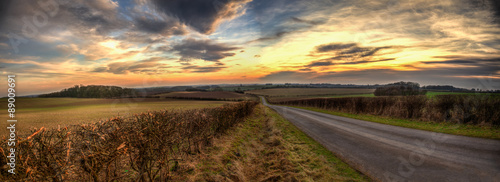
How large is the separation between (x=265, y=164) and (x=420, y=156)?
218 inches

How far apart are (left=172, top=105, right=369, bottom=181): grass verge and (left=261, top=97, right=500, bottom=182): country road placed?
2.33 feet

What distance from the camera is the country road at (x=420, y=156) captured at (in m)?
5.53

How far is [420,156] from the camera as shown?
7.02 meters

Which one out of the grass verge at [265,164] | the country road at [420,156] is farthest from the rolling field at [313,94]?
the grass verge at [265,164]

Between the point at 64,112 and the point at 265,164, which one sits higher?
the point at 265,164

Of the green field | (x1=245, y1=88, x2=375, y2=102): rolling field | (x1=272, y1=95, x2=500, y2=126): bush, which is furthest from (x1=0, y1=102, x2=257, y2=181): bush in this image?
(x1=245, y1=88, x2=375, y2=102): rolling field

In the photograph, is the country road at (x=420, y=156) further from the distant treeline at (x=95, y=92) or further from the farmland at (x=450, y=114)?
the distant treeline at (x=95, y=92)

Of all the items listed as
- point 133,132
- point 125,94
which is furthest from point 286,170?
point 125,94

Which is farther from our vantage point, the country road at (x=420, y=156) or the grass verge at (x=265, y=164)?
the grass verge at (x=265, y=164)

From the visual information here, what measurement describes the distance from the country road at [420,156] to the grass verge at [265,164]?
710mm

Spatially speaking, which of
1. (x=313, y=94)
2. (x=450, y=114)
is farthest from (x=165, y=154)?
(x=313, y=94)

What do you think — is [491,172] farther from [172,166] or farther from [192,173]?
[172,166]

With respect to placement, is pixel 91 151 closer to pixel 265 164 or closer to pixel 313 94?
pixel 265 164

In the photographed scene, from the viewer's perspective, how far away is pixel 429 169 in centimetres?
589
